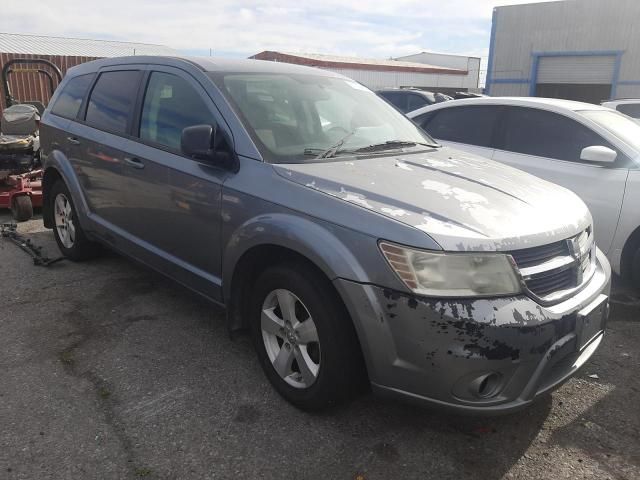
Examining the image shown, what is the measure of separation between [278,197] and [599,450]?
1.95 m

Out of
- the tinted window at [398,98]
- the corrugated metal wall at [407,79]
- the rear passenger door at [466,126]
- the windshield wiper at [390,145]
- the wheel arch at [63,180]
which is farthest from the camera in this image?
the corrugated metal wall at [407,79]

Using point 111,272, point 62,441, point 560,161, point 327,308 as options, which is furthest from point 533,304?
point 111,272

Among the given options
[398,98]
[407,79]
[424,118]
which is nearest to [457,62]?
[407,79]

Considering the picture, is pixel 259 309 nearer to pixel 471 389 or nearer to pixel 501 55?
pixel 471 389

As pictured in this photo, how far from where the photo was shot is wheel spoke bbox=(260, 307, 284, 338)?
9.39 feet

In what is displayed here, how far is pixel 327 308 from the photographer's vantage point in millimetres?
2496

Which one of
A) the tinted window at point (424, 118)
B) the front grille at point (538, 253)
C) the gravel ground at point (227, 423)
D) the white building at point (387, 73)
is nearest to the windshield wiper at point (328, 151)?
the front grille at point (538, 253)

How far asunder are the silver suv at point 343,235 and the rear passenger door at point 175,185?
0.01 m

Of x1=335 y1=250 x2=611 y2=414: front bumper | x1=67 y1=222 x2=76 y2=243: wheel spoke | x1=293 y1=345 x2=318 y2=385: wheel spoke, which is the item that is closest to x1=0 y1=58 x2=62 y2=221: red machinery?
x1=67 y1=222 x2=76 y2=243: wheel spoke

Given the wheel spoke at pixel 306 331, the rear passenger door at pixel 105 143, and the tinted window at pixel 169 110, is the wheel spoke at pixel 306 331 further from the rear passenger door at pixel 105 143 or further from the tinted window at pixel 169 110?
the rear passenger door at pixel 105 143

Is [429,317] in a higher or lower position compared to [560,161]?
lower

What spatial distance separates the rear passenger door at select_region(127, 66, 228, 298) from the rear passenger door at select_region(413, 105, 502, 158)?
300 centimetres

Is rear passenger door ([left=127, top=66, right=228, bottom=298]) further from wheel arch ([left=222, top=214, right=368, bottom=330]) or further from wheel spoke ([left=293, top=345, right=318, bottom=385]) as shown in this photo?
wheel spoke ([left=293, top=345, right=318, bottom=385])

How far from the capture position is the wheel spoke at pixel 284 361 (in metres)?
2.84
